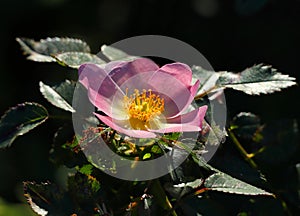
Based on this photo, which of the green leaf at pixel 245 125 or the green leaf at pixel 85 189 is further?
the green leaf at pixel 245 125

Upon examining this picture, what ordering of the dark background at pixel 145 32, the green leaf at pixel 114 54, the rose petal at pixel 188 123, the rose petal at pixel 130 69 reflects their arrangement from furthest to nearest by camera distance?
the dark background at pixel 145 32 → the green leaf at pixel 114 54 → the rose petal at pixel 130 69 → the rose petal at pixel 188 123

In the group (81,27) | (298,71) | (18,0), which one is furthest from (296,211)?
(18,0)

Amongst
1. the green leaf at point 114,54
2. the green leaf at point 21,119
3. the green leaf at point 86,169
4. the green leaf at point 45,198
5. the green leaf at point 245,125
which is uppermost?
the green leaf at point 114,54

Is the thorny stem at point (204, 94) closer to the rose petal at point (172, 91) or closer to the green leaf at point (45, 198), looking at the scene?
the rose petal at point (172, 91)

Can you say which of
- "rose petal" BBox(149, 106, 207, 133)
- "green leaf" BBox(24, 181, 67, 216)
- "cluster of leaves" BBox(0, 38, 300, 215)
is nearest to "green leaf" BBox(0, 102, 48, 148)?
"cluster of leaves" BBox(0, 38, 300, 215)

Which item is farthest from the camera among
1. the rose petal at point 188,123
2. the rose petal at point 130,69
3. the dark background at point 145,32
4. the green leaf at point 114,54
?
the dark background at point 145,32

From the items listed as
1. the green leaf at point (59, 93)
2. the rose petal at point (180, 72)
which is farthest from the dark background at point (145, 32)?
the rose petal at point (180, 72)
